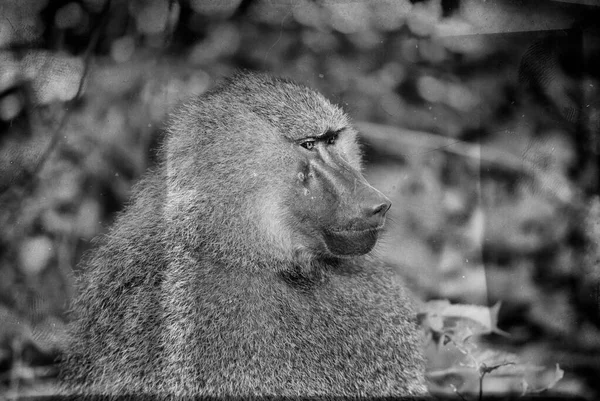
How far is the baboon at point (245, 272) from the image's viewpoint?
1795mm

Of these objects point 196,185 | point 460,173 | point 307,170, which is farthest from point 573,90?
point 196,185

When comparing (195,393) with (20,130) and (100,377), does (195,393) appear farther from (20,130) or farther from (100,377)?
(20,130)

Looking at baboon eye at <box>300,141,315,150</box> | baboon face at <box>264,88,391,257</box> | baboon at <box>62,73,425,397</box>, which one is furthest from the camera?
baboon eye at <box>300,141,315,150</box>

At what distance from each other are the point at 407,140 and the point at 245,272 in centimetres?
86

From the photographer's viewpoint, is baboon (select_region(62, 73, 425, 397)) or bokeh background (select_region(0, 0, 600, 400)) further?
bokeh background (select_region(0, 0, 600, 400))

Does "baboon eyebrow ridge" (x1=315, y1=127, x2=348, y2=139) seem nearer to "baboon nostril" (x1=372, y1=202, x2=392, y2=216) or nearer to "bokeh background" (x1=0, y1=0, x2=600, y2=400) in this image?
"bokeh background" (x1=0, y1=0, x2=600, y2=400)

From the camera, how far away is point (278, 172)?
1.99 m

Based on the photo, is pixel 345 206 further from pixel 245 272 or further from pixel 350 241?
pixel 245 272

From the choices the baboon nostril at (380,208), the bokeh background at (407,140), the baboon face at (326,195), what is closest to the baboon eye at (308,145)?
the baboon face at (326,195)

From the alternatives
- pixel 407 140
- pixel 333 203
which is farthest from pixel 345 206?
pixel 407 140

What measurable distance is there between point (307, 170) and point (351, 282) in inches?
18.4

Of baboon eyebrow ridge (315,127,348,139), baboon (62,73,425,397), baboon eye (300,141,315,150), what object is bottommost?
baboon (62,73,425,397)

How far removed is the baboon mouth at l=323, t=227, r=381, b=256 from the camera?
1.95 meters

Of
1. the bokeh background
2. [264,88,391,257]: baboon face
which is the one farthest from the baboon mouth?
the bokeh background
